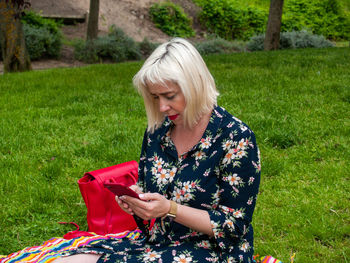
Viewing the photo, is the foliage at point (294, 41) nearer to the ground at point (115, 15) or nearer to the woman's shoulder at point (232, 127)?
the ground at point (115, 15)

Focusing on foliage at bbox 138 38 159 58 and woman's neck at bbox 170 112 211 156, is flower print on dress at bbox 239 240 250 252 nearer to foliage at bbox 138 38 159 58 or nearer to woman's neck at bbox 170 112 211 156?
woman's neck at bbox 170 112 211 156

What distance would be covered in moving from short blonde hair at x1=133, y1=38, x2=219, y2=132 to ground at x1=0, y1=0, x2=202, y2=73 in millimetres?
16997

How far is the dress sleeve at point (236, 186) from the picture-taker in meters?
2.15

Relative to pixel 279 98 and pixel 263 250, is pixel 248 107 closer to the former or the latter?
pixel 279 98

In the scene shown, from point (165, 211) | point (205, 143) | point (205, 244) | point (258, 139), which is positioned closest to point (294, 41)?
point (258, 139)

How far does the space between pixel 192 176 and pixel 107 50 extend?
13.8 meters

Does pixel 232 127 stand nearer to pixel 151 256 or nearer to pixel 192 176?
pixel 192 176

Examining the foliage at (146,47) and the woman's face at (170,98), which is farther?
the foliage at (146,47)

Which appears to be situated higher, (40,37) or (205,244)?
(205,244)

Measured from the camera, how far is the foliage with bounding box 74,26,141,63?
49.8 feet

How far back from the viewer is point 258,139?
200 inches

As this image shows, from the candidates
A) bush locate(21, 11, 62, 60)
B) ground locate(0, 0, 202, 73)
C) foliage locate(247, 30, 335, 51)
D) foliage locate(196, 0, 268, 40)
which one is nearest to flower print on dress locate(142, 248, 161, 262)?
bush locate(21, 11, 62, 60)

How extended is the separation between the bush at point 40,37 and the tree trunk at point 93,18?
1.16m

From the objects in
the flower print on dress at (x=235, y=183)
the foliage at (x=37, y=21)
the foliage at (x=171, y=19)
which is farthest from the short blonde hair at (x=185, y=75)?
the foliage at (x=171, y=19)
